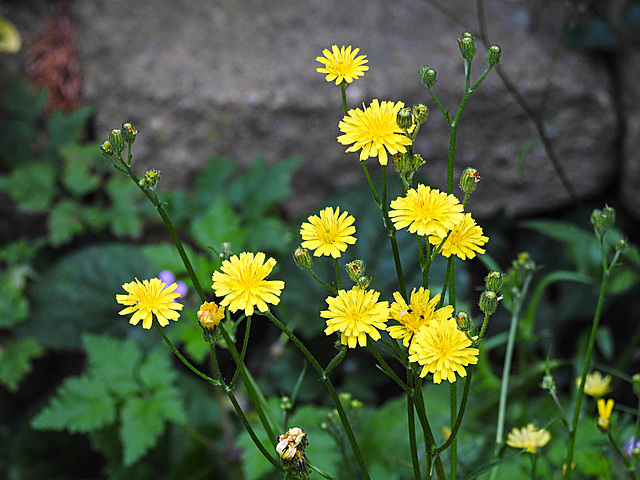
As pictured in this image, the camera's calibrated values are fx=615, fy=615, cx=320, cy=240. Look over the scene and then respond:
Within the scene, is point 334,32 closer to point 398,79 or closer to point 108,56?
point 398,79

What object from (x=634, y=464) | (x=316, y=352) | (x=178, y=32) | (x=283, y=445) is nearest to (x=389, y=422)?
(x=316, y=352)

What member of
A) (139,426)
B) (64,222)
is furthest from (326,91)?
(139,426)

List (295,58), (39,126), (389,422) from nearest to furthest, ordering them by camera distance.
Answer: (389,422)
(295,58)
(39,126)

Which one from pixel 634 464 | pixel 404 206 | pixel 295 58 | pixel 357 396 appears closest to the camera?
pixel 404 206

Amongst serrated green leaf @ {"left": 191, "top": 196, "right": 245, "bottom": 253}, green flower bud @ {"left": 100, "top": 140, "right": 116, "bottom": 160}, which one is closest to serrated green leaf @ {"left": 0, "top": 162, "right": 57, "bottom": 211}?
serrated green leaf @ {"left": 191, "top": 196, "right": 245, "bottom": 253}

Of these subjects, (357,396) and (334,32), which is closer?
(357,396)

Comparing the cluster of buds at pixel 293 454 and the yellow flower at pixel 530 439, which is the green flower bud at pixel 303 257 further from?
the yellow flower at pixel 530 439

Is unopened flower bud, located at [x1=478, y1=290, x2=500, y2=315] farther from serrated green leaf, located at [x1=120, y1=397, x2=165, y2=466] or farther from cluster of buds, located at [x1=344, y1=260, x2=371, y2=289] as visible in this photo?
serrated green leaf, located at [x1=120, y1=397, x2=165, y2=466]
